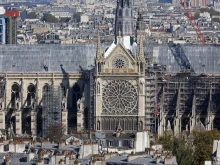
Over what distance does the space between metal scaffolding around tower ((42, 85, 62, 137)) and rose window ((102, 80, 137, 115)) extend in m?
3.41

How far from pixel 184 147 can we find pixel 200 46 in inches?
1123

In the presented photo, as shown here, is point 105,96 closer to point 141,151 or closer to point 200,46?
point 200,46

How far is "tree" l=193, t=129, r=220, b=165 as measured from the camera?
93688 mm

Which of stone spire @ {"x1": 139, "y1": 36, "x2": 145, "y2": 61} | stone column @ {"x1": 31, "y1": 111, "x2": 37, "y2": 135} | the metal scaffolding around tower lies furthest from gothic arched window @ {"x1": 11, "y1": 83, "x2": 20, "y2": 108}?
stone spire @ {"x1": 139, "y1": 36, "x2": 145, "y2": 61}

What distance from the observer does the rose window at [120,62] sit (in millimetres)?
119312

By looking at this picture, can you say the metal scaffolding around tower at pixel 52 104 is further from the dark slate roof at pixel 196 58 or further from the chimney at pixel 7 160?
the chimney at pixel 7 160

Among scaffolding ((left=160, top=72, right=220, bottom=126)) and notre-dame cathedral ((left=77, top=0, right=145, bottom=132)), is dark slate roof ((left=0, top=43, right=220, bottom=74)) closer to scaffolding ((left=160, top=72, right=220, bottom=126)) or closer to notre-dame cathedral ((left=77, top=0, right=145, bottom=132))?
scaffolding ((left=160, top=72, right=220, bottom=126))

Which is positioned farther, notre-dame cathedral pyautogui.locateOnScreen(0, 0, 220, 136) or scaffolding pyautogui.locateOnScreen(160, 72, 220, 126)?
scaffolding pyautogui.locateOnScreen(160, 72, 220, 126)

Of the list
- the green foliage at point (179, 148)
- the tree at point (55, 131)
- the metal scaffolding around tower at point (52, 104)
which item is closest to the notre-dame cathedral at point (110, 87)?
the metal scaffolding around tower at point (52, 104)

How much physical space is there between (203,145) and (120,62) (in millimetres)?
21938

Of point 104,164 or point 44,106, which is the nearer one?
point 104,164

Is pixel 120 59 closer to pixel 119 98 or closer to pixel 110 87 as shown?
pixel 110 87

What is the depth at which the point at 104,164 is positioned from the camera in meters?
77.9

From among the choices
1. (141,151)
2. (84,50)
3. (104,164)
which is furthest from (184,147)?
(84,50)
